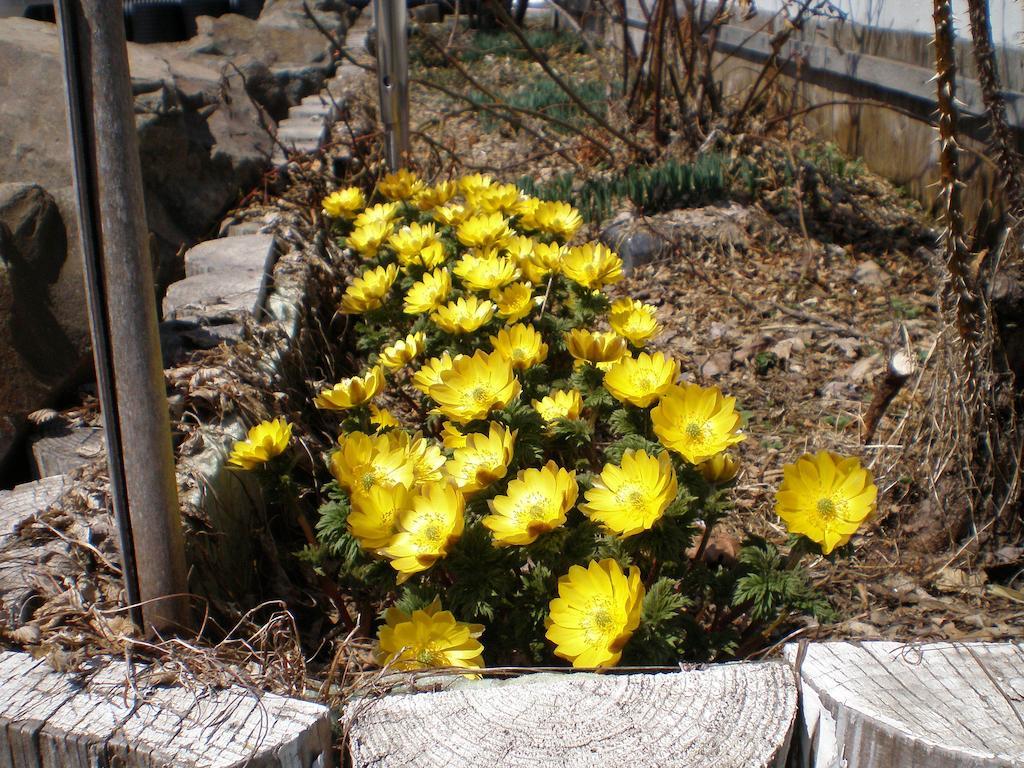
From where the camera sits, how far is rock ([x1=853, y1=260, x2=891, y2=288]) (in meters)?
3.92

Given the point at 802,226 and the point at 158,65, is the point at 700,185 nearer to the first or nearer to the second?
the point at 802,226

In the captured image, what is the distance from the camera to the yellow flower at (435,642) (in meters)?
1.55

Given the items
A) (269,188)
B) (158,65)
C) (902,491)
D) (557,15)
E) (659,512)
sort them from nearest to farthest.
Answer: (659,512), (902,491), (158,65), (269,188), (557,15)

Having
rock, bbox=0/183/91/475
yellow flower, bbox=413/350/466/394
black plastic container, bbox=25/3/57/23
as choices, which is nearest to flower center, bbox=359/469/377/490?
yellow flower, bbox=413/350/466/394

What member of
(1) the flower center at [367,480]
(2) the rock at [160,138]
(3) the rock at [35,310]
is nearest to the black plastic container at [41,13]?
(2) the rock at [160,138]

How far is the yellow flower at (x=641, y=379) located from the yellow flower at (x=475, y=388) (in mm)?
194

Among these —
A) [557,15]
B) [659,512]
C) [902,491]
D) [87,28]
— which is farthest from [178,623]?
[557,15]

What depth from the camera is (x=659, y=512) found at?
4.82 feet

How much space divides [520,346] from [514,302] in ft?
1.01

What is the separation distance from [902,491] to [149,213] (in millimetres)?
2621

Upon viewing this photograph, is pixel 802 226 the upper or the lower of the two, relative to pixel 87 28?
lower

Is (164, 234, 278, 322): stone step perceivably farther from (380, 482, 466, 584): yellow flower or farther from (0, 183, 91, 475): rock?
(380, 482, 466, 584): yellow flower

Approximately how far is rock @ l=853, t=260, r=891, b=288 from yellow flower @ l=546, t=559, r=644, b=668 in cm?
285

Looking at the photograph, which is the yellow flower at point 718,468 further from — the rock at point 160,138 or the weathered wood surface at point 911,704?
the rock at point 160,138
